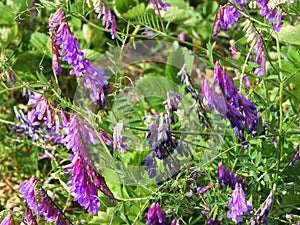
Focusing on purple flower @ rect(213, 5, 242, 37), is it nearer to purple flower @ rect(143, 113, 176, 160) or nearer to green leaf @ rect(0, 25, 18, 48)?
purple flower @ rect(143, 113, 176, 160)

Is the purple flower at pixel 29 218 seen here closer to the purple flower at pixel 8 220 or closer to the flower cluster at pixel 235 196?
the purple flower at pixel 8 220

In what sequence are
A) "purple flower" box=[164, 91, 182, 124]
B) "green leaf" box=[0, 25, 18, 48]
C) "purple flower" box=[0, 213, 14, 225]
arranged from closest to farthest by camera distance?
"purple flower" box=[0, 213, 14, 225] → "purple flower" box=[164, 91, 182, 124] → "green leaf" box=[0, 25, 18, 48]

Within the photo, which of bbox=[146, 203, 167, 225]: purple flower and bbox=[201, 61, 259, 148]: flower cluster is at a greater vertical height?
bbox=[201, 61, 259, 148]: flower cluster

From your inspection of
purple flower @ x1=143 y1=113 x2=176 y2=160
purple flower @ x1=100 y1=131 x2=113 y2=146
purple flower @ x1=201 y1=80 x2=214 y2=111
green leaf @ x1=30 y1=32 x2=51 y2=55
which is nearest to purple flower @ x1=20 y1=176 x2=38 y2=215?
purple flower @ x1=100 y1=131 x2=113 y2=146

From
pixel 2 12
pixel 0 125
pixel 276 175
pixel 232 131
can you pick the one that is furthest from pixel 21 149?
pixel 276 175

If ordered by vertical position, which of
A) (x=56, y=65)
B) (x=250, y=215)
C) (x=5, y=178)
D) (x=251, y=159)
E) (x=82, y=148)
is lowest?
(x=5, y=178)

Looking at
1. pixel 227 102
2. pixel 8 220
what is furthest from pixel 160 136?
pixel 8 220

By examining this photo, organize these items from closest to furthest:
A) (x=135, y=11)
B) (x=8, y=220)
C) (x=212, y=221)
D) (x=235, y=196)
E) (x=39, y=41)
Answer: (x=8, y=220), (x=235, y=196), (x=212, y=221), (x=135, y=11), (x=39, y=41)

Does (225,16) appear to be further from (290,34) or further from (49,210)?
(49,210)

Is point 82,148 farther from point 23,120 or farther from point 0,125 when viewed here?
point 0,125

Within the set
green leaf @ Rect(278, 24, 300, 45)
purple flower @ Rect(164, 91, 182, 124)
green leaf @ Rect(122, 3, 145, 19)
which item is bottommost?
green leaf @ Rect(122, 3, 145, 19)

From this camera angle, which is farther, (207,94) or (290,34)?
(290,34)
